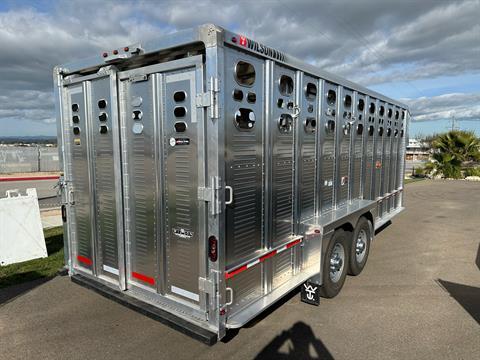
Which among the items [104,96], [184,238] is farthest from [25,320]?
[104,96]

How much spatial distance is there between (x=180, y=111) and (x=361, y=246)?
3907 millimetres

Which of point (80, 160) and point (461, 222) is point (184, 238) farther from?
point (461, 222)

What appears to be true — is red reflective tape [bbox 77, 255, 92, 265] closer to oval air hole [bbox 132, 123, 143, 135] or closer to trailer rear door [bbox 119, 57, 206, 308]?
trailer rear door [bbox 119, 57, 206, 308]

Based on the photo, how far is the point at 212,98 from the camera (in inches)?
106

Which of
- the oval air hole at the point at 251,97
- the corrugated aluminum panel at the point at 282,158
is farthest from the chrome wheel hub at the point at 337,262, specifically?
the oval air hole at the point at 251,97

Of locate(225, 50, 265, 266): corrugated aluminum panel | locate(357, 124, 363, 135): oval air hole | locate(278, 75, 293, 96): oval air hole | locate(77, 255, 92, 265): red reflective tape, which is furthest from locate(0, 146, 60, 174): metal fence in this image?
locate(225, 50, 265, 266): corrugated aluminum panel

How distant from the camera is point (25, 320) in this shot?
3.99m

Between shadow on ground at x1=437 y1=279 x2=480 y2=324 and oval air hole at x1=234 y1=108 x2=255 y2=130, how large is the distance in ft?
11.6

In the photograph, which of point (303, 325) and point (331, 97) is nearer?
point (303, 325)

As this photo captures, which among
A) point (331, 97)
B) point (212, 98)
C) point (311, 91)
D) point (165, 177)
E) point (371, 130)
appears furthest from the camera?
point (371, 130)

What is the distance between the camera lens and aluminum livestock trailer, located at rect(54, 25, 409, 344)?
2867 millimetres

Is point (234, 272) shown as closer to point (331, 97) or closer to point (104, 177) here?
point (104, 177)

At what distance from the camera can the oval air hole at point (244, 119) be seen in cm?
294

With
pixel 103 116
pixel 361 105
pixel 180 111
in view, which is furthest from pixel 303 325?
pixel 361 105
